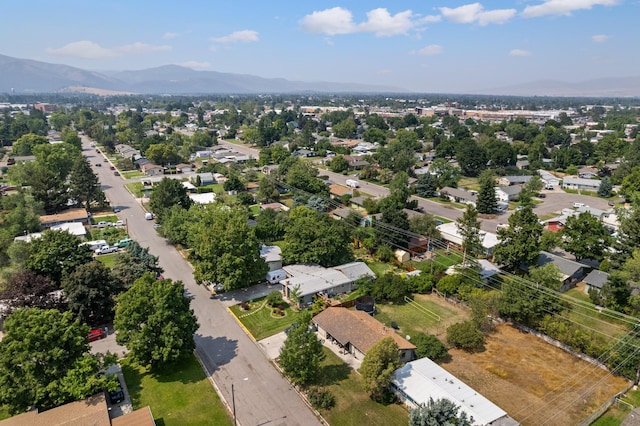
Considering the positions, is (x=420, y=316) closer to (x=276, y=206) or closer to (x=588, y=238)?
(x=588, y=238)

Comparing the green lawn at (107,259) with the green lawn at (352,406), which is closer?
the green lawn at (352,406)

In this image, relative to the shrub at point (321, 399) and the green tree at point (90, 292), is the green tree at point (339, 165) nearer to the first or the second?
the green tree at point (90, 292)

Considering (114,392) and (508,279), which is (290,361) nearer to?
(114,392)

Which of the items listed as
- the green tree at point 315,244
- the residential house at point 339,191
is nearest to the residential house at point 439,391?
the green tree at point 315,244

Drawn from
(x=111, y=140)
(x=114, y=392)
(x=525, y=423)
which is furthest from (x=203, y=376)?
(x=111, y=140)

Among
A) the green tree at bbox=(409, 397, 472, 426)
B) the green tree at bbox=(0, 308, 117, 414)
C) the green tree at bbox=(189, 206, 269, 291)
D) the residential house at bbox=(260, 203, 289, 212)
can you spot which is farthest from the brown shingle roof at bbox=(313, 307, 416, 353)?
the residential house at bbox=(260, 203, 289, 212)

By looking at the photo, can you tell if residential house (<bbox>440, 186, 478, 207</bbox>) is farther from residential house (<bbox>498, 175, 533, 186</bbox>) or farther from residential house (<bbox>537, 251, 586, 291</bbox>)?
residential house (<bbox>537, 251, 586, 291</bbox>)

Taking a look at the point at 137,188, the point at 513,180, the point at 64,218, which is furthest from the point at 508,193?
the point at 64,218
